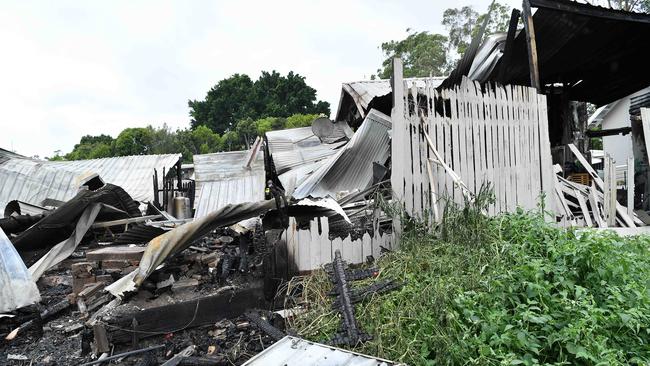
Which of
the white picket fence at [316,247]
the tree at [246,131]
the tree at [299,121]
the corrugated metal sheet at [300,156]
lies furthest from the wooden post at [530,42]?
the tree at [246,131]

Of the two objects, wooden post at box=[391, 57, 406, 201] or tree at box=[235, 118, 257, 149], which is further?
tree at box=[235, 118, 257, 149]

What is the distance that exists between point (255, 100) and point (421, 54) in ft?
60.3

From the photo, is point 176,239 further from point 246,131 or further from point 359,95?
point 246,131

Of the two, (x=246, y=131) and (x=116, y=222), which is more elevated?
(x=246, y=131)

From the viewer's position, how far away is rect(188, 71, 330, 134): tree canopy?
4041 centimetres

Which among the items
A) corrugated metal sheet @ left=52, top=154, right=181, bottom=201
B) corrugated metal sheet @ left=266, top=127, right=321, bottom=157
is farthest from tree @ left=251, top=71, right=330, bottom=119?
corrugated metal sheet @ left=266, top=127, right=321, bottom=157

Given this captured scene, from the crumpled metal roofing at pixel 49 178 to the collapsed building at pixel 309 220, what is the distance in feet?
18.9

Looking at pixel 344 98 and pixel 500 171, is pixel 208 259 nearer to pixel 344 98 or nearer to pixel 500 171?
pixel 500 171

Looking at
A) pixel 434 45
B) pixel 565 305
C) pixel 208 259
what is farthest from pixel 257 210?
pixel 434 45

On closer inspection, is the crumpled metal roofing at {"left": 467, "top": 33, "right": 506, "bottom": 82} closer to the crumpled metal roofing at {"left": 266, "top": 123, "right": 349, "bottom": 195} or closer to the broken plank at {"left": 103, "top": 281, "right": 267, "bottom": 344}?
the crumpled metal roofing at {"left": 266, "top": 123, "right": 349, "bottom": 195}

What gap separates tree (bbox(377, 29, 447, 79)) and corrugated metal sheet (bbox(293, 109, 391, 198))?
878 inches

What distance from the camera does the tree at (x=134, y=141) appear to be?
32.4m

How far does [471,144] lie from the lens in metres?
4.60

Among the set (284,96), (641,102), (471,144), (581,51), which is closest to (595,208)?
(471,144)
